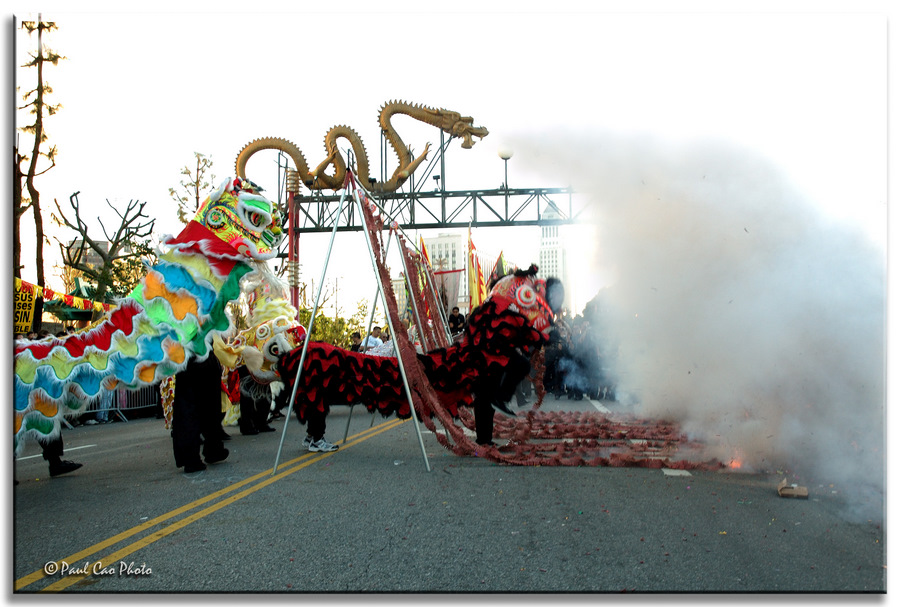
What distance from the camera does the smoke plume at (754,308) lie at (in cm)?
499

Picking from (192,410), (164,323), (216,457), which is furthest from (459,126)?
(216,457)

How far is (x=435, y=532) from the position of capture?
417 cm

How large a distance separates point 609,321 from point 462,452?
3.18m

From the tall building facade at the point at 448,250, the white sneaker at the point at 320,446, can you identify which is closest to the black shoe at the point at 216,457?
the white sneaker at the point at 320,446

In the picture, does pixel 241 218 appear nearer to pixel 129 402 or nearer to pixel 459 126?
pixel 459 126

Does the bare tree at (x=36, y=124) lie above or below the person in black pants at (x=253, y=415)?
above

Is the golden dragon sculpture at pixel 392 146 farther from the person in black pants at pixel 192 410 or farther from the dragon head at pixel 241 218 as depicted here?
the person in black pants at pixel 192 410

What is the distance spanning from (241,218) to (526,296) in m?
3.09

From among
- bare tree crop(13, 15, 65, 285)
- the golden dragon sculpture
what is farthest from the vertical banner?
the golden dragon sculpture

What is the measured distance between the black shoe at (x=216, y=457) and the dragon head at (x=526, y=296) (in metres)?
3.18

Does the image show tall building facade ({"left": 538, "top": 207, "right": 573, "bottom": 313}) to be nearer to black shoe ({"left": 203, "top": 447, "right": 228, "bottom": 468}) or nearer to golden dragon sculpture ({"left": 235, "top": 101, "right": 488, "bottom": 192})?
golden dragon sculpture ({"left": 235, "top": 101, "right": 488, "bottom": 192})

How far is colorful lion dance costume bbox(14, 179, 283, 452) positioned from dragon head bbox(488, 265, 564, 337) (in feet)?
7.95

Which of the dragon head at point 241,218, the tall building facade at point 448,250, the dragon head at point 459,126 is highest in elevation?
the dragon head at point 459,126

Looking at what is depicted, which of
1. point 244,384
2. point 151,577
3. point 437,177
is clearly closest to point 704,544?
point 151,577
